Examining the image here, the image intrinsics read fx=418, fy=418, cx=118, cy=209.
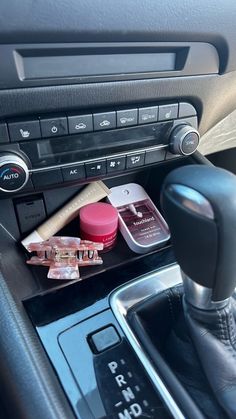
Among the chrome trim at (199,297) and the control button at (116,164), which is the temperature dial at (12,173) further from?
the chrome trim at (199,297)

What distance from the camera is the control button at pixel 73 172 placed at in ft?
1.94

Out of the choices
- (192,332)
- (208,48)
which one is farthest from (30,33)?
(192,332)

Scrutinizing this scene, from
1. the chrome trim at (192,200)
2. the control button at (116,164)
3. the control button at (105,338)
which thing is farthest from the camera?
the control button at (116,164)

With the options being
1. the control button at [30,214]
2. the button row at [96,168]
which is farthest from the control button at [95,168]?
the control button at [30,214]

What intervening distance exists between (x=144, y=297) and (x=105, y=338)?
0.08m

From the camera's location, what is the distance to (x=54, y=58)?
1.74 ft

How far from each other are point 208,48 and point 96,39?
0.62ft

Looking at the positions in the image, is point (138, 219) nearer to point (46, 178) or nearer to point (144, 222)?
point (144, 222)

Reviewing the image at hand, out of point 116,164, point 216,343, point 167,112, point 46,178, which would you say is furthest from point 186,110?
point 216,343

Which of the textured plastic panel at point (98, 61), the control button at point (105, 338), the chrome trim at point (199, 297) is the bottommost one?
the control button at point (105, 338)

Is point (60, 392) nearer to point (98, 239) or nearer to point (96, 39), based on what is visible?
point (98, 239)

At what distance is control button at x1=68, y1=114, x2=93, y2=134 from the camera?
22.1 inches

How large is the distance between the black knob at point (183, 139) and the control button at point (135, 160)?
0.05 metres

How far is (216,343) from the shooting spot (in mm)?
497
